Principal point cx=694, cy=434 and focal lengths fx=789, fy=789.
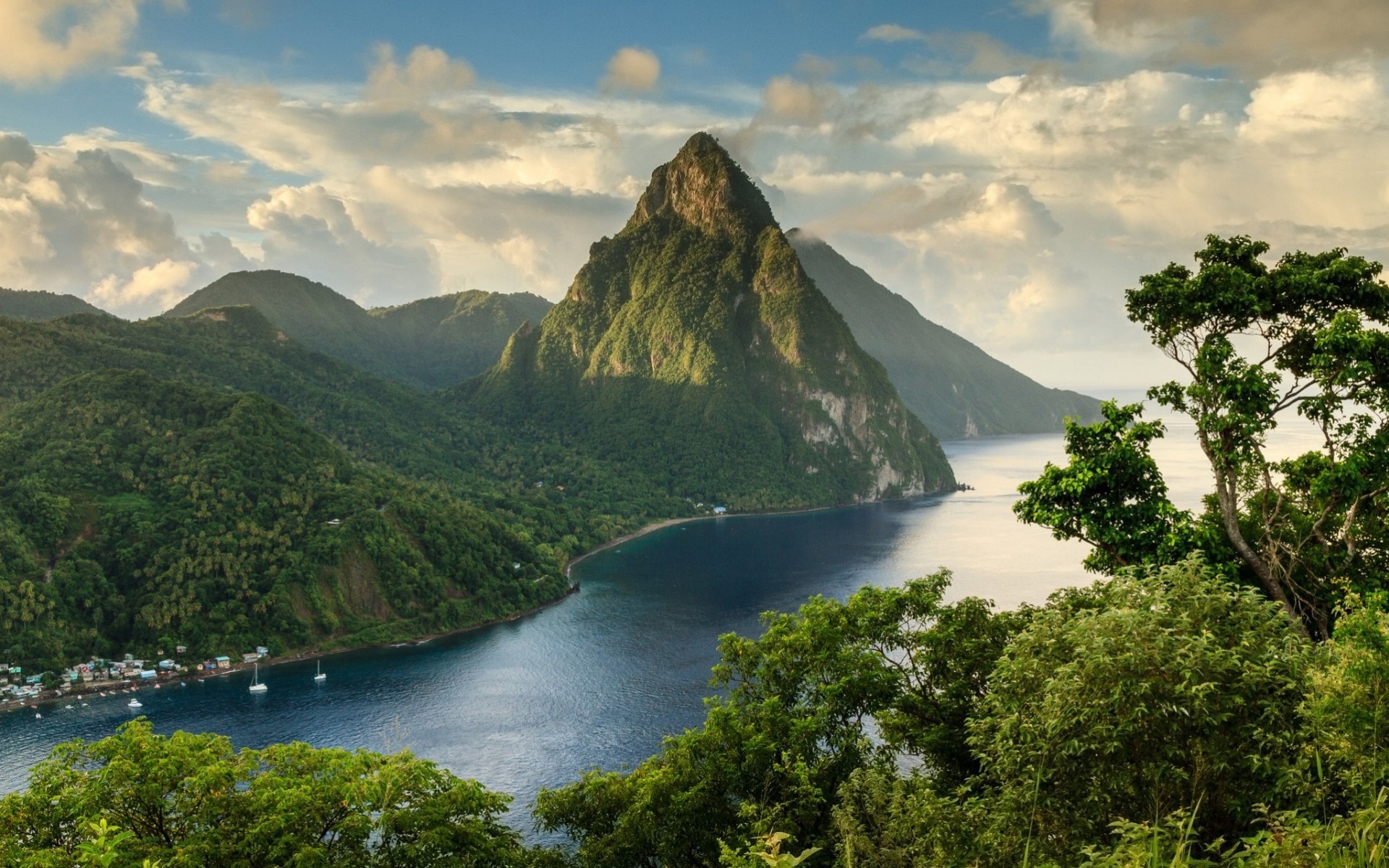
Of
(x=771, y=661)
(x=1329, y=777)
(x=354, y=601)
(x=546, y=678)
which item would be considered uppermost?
(x=1329, y=777)

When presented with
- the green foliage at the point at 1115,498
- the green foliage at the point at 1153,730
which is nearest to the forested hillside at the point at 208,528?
the green foliage at the point at 1115,498

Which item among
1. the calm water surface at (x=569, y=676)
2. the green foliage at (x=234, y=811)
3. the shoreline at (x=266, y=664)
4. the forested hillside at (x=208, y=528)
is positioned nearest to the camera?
the green foliage at (x=234, y=811)

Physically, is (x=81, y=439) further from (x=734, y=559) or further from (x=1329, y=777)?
(x=1329, y=777)

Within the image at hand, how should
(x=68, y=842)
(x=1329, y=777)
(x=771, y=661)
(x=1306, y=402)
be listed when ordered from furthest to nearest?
(x=771, y=661) < (x=68, y=842) < (x=1306, y=402) < (x=1329, y=777)

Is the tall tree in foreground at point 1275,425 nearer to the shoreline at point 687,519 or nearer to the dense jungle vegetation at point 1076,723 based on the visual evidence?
the dense jungle vegetation at point 1076,723

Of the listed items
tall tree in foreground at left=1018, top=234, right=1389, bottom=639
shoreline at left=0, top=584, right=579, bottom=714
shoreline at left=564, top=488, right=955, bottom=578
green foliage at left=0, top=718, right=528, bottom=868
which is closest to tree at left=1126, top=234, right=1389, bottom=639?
tall tree in foreground at left=1018, top=234, right=1389, bottom=639

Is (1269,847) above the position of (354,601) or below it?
above

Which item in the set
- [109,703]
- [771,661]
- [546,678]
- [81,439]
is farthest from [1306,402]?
[81,439]

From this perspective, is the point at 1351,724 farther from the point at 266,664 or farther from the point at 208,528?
the point at 208,528
